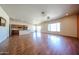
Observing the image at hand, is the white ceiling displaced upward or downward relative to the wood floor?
upward

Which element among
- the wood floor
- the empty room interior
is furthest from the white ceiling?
the wood floor

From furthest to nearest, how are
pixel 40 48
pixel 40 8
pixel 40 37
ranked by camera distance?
pixel 40 37
pixel 40 8
pixel 40 48

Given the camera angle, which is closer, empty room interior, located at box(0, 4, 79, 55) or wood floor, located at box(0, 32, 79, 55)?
wood floor, located at box(0, 32, 79, 55)

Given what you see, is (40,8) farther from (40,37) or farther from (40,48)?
(40,37)

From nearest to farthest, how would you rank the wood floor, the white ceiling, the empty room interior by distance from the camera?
the wood floor < the empty room interior < the white ceiling

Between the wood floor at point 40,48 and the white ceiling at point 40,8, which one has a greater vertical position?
the white ceiling at point 40,8

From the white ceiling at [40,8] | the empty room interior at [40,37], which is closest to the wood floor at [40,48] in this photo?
the empty room interior at [40,37]

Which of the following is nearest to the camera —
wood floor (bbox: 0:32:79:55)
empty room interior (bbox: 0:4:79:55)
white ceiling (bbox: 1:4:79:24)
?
wood floor (bbox: 0:32:79:55)

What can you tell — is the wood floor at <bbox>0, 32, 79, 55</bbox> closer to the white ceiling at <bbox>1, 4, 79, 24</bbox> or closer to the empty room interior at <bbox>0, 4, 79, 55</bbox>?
the empty room interior at <bbox>0, 4, 79, 55</bbox>

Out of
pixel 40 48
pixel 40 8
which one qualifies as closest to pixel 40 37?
pixel 40 8

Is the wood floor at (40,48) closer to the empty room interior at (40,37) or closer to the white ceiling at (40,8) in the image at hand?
the empty room interior at (40,37)
